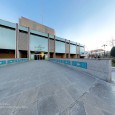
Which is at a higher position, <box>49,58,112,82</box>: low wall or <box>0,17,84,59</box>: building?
<box>0,17,84,59</box>: building

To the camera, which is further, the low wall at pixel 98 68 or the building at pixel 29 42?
the building at pixel 29 42

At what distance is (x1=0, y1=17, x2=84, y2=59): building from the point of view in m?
25.4

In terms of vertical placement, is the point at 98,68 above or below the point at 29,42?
below

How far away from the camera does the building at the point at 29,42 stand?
25.4m

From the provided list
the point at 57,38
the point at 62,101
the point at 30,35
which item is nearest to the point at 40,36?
the point at 30,35

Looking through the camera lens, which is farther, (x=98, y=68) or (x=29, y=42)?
(x=29, y=42)

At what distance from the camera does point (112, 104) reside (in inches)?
119

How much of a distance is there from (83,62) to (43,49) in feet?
92.9

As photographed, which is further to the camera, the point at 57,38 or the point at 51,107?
the point at 57,38

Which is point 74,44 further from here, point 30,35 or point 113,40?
point 30,35

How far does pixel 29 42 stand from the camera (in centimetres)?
3131

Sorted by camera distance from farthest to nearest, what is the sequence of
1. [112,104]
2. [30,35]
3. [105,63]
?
[30,35] < [105,63] < [112,104]

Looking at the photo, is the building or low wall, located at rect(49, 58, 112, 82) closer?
low wall, located at rect(49, 58, 112, 82)

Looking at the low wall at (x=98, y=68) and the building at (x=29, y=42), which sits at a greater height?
the building at (x=29, y=42)
